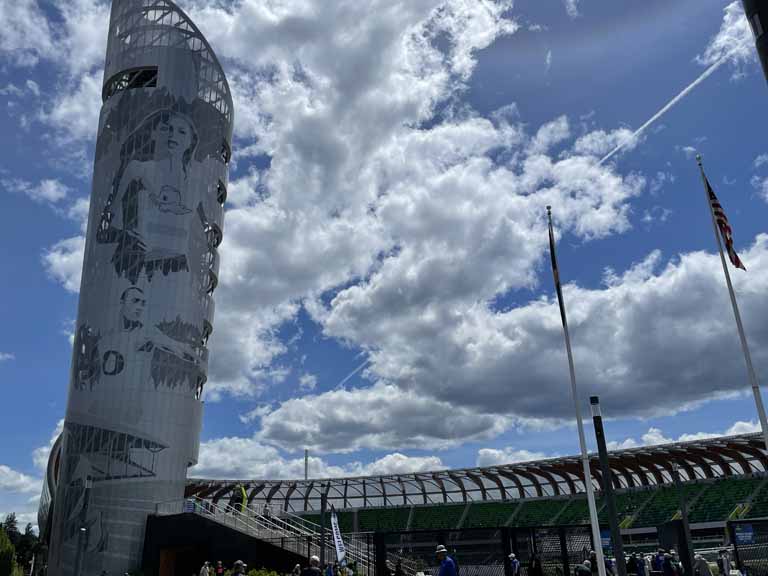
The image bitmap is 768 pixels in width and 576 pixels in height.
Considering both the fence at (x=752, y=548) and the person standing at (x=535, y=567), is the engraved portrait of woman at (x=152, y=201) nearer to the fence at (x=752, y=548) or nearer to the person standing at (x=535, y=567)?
the person standing at (x=535, y=567)

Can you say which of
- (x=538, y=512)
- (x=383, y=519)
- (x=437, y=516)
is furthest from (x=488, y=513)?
(x=383, y=519)

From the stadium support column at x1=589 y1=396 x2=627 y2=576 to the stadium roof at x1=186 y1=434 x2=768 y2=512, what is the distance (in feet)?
153

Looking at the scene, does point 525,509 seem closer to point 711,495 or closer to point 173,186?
point 711,495

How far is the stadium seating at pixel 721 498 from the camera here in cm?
5791

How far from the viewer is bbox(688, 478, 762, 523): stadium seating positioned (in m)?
57.9

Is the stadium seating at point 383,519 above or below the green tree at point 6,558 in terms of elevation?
above

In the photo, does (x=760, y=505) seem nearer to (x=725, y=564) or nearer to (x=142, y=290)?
(x=725, y=564)

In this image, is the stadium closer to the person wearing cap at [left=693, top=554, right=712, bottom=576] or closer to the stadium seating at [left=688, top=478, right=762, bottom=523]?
the stadium seating at [left=688, top=478, right=762, bottom=523]

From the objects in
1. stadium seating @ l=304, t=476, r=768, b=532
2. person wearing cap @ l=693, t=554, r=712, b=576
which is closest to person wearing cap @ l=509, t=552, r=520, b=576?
person wearing cap @ l=693, t=554, r=712, b=576

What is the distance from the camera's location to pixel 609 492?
13703 mm

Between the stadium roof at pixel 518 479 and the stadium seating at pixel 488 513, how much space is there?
1177 millimetres

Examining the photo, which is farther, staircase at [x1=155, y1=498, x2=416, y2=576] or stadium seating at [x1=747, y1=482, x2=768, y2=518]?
stadium seating at [x1=747, y1=482, x2=768, y2=518]

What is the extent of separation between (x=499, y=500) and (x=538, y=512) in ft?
22.6

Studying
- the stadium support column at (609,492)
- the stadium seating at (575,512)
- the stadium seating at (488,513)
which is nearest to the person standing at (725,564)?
the stadium support column at (609,492)
